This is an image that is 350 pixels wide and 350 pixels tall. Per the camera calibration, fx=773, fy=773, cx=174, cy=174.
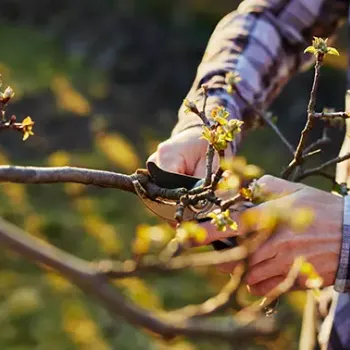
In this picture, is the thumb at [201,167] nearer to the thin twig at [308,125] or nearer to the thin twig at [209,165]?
the thin twig at [308,125]

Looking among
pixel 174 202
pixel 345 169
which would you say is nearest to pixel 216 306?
pixel 174 202

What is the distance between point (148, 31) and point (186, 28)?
0.74ft

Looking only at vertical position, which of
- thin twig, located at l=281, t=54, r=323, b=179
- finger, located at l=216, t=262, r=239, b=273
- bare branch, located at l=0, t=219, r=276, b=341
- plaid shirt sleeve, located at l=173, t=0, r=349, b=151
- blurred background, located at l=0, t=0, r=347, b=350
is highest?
blurred background, located at l=0, t=0, r=347, b=350

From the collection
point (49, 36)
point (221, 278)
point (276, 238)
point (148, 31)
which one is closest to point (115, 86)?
point (148, 31)

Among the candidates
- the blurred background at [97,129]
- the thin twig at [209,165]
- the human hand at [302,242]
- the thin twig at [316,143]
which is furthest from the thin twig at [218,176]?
the blurred background at [97,129]

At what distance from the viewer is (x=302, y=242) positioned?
30.3 inches

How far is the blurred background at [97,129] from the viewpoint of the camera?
8.19 feet

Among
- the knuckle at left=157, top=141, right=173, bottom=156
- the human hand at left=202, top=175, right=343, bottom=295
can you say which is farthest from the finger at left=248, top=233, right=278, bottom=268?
the knuckle at left=157, top=141, right=173, bottom=156

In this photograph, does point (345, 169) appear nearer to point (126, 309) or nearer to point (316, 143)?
point (316, 143)

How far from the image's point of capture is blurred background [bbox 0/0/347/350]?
8.19ft

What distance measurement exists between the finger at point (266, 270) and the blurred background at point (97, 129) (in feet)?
3.91

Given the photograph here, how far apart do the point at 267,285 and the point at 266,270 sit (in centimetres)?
3

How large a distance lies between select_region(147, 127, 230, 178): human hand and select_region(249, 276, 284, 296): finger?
0.18 m

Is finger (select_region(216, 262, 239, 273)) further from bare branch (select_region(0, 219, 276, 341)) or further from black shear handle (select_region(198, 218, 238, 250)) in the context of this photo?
bare branch (select_region(0, 219, 276, 341))
